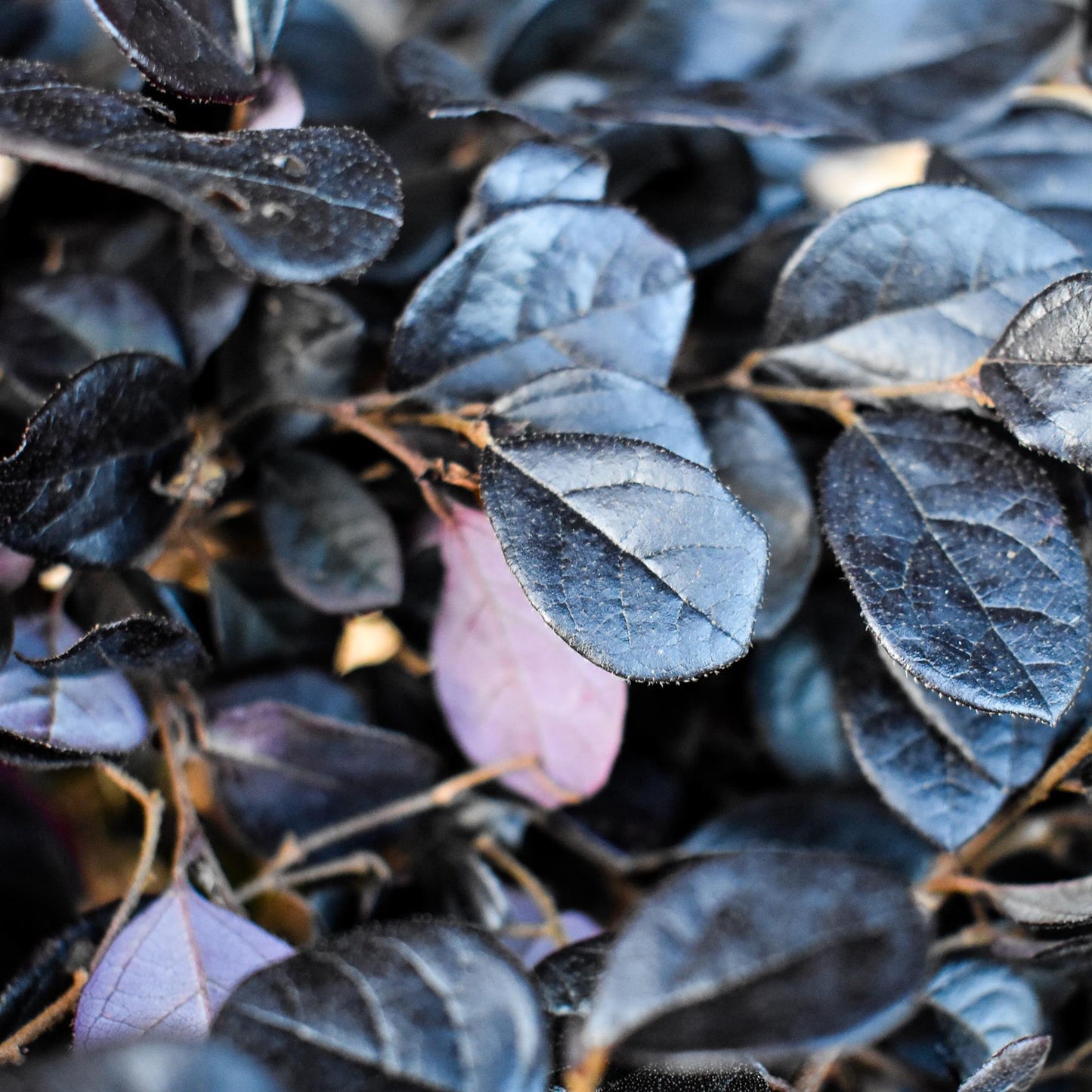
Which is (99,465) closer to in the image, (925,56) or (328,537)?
(328,537)

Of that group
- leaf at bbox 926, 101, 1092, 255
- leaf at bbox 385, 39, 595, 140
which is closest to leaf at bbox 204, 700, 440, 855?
leaf at bbox 385, 39, 595, 140

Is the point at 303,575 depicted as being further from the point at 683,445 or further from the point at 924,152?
the point at 924,152

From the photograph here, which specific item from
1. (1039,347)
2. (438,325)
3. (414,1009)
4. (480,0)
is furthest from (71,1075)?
(480,0)

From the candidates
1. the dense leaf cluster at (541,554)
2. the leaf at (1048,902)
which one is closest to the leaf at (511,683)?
the dense leaf cluster at (541,554)

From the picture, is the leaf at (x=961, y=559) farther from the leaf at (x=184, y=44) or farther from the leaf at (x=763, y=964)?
the leaf at (x=184, y=44)

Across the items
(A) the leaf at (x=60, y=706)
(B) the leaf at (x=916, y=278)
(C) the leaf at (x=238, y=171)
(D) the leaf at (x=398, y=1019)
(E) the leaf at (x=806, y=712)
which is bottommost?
(E) the leaf at (x=806, y=712)

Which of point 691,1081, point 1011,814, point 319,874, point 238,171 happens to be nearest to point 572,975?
point 691,1081
